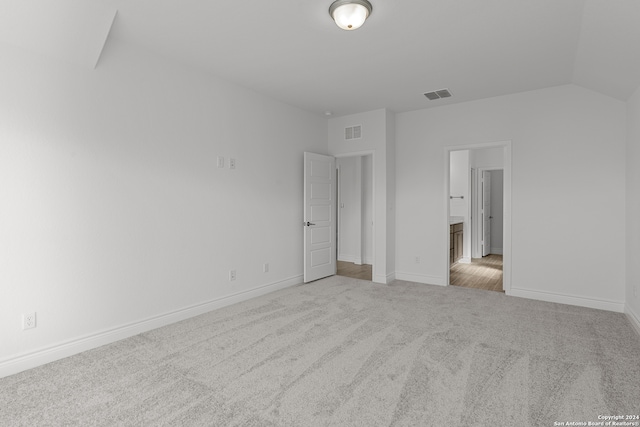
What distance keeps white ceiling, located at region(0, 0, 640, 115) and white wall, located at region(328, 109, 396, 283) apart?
0.93 metres

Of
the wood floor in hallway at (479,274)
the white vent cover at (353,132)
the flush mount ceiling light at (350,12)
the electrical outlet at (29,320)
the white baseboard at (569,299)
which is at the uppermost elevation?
the flush mount ceiling light at (350,12)

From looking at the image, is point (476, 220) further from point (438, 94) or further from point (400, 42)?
point (400, 42)

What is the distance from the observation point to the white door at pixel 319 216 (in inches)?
198

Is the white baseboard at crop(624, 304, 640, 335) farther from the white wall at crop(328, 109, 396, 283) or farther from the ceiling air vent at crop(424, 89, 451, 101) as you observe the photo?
the ceiling air vent at crop(424, 89, 451, 101)

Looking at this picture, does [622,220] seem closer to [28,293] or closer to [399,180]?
[399,180]

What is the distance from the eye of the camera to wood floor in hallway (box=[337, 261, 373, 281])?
5.59 m

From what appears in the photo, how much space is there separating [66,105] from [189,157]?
1112 mm

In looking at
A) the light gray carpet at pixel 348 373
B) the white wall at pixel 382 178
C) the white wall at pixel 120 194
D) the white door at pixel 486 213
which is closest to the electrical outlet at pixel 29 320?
the white wall at pixel 120 194

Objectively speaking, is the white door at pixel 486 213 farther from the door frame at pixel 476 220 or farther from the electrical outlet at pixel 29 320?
the electrical outlet at pixel 29 320

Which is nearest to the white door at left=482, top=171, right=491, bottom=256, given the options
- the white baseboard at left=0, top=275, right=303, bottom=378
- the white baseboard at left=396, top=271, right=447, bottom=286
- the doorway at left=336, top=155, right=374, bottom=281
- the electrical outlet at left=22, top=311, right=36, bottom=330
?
the doorway at left=336, top=155, right=374, bottom=281

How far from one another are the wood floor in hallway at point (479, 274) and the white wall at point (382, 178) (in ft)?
3.62

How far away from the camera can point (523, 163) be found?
14.0 feet

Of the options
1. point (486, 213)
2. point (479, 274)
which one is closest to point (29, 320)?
point (479, 274)

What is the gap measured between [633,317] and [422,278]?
2366 mm
